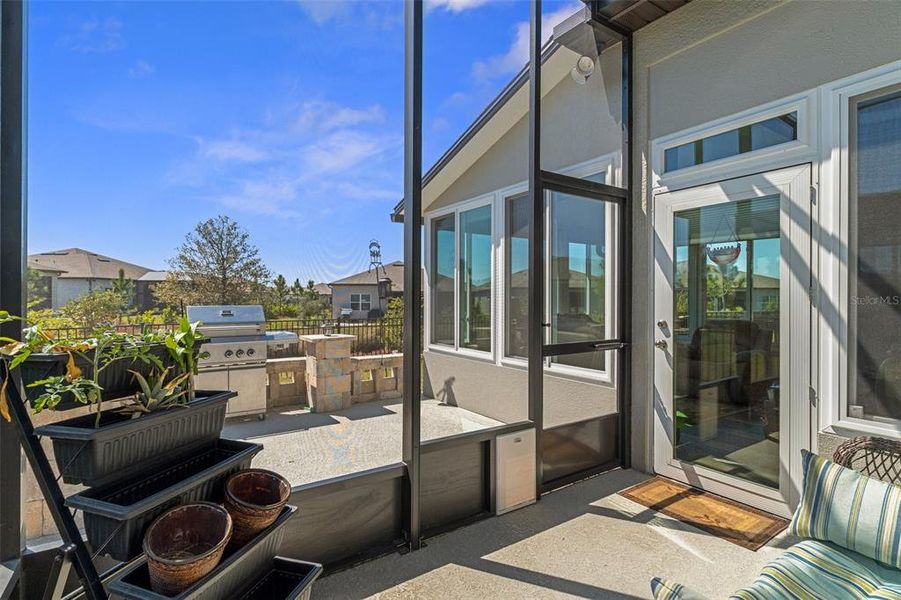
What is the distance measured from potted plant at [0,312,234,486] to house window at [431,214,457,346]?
4109mm

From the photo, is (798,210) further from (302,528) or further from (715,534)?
(302,528)

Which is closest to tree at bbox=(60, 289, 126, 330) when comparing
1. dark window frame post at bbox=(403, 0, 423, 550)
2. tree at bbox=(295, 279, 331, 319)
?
dark window frame post at bbox=(403, 0, 423, 550)

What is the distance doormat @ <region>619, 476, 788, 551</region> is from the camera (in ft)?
8.33

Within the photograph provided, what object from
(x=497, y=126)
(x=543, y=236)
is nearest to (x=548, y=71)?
(x=497, y=126)

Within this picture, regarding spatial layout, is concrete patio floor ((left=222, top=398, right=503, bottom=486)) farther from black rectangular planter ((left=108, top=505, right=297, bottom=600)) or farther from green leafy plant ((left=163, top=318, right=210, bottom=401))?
green leafy plant ((left=163, top=318, right=210, bottom=401))

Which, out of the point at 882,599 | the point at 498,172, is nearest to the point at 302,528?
the point at 882,599

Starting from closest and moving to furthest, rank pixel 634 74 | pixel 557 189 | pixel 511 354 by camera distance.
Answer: pixel 557 189, pixel 634 74, pixel 511 354

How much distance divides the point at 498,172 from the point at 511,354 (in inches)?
79.5

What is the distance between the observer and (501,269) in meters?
4.79

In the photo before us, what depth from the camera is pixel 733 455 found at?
2996 mm

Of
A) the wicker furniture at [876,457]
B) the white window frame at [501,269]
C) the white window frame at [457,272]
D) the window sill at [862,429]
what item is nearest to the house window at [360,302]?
the white window frame at [501,269]

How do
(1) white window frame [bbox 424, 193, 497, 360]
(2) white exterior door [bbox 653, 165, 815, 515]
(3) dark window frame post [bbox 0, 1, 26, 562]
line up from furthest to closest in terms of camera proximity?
1. (1) white window frame [bbox 424, 193, 497, 360]
2. (2) white exterior door [bbox 653, 165, 815, 515]
3. (3) dark window frame post [bbox 0, 1, 26, 562]

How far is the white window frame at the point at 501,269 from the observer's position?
358 centimetres

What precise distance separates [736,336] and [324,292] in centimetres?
309
